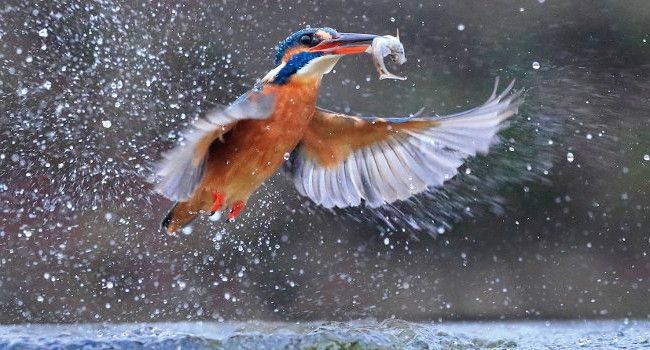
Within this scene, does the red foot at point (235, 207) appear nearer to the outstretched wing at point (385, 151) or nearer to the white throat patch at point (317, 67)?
the outstretched wing at point (385, 151)

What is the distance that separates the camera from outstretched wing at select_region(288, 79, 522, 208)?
2061 mm

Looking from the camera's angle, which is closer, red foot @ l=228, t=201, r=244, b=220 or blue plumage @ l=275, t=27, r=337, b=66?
blue plumage @ l=275, t=27, r=337, b=66

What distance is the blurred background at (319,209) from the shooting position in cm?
386

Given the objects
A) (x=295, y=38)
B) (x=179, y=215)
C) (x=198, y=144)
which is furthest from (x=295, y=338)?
(x=295, y=38)

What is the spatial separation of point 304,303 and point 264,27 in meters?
1.28

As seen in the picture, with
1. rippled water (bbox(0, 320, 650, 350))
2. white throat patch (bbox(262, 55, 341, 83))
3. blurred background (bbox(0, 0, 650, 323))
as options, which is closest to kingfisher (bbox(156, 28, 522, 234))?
white throat patch (bbox(262, 55, 341, 83))

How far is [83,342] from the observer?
1.73 meters

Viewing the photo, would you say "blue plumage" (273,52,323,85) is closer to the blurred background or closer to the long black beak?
the long black beak

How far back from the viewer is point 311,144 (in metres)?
2.28

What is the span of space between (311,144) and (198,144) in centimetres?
44

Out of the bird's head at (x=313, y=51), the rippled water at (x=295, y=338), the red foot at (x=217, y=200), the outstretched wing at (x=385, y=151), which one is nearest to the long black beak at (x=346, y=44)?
the bird's head at (x=313, y=51)

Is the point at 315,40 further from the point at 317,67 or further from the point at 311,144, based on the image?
the point at 311,144

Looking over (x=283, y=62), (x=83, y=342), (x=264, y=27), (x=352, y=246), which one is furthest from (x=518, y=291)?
(x=83, y=342)

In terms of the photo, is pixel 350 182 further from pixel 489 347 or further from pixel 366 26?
pixel 366 26
